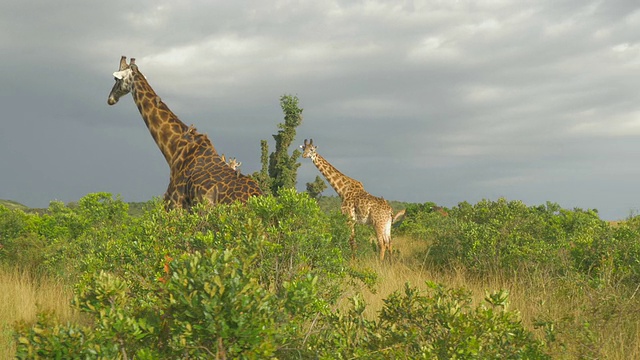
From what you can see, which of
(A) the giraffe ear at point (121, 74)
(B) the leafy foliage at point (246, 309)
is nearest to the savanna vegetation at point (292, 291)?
(B) the leafy foliage at point (246, 309)

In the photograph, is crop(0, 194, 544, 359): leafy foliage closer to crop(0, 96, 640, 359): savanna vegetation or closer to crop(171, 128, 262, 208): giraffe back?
crop(0, 96, 640, 359): savanna vegetation

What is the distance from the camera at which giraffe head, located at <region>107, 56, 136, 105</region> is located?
36.9 ft

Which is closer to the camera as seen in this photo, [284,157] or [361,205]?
[361,205]

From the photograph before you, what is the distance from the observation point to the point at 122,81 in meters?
11.3

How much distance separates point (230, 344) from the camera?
3.12 meters

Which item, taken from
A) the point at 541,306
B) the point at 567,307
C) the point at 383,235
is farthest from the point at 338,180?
the point at 541,306

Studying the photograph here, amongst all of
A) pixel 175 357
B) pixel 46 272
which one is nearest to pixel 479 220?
pixel 46 272

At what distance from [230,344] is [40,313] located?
3.60ft

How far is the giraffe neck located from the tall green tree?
15.5ft

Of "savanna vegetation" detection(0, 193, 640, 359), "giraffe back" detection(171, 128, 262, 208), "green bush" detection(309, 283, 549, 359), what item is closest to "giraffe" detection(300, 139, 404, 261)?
"savanna vegetation" detection(0, 193, 640, 359)

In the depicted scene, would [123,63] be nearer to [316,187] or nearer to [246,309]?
[246,309]

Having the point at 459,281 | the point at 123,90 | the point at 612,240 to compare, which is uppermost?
the point at 123,90

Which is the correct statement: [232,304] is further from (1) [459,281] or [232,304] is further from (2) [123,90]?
(2) [123,90]

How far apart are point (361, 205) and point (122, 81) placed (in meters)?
8.80
